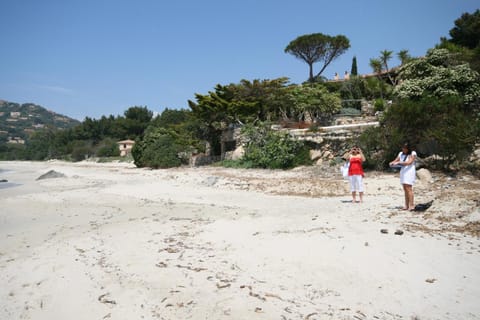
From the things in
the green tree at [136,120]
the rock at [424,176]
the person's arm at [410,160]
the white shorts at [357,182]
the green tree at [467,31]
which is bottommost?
the rock at [424,176]

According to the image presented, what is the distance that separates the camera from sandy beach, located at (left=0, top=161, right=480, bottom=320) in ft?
8.56

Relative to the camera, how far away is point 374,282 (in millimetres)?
2906

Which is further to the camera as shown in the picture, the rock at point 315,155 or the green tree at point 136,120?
the green tree at point 136,120

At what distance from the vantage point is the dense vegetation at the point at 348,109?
1103 centimetres

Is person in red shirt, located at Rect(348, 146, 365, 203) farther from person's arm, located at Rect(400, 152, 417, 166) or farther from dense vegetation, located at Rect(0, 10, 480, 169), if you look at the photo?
dense vegetation, located at Rect(0, 10, 480, 169)

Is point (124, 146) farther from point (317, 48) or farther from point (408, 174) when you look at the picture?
point (408, 174)

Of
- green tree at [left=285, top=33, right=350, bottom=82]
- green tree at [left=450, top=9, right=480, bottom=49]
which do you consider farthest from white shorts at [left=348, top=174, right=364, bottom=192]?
green tree at [left=285, top=33, right=350, bottom=82]

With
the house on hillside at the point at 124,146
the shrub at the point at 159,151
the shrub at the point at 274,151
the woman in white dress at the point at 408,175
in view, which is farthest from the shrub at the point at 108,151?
the woman in white dress at the point at 408,175

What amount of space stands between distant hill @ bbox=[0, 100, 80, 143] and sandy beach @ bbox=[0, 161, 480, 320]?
462 ft

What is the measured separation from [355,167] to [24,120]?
197m

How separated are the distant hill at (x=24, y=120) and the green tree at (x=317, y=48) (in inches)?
4910

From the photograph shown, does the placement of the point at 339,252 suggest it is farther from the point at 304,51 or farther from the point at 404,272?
the point at 304,51

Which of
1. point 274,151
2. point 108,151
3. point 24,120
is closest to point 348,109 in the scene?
point 274,151

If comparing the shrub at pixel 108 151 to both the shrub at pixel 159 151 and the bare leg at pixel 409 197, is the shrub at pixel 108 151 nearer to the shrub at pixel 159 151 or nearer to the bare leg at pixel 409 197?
the shrub at pixel 159 151
